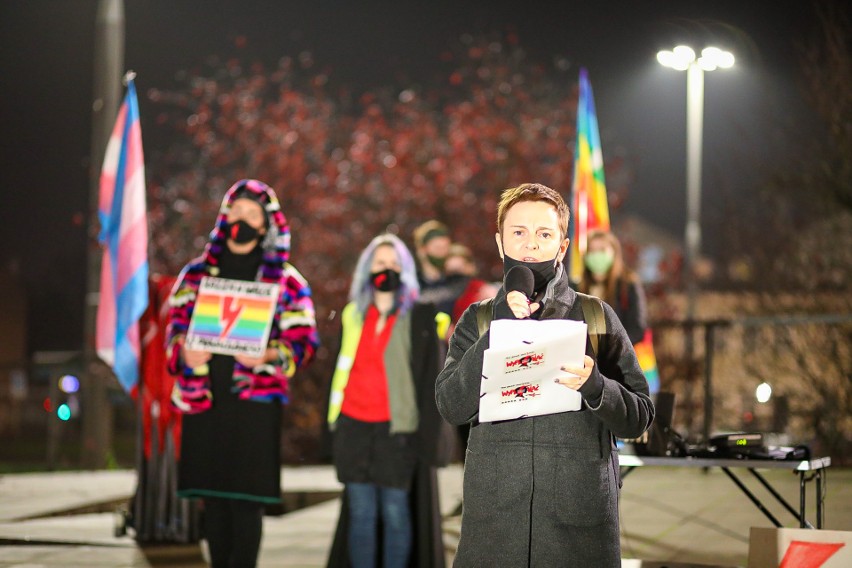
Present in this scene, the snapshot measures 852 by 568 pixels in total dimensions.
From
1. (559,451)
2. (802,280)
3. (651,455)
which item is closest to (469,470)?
(559,451)

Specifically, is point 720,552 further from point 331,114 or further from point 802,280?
point 331,114

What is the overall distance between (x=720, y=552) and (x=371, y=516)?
7.44ft

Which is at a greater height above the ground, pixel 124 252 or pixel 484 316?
pixel 124 252

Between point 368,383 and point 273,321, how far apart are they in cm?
59

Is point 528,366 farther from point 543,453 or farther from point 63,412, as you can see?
point 63,412

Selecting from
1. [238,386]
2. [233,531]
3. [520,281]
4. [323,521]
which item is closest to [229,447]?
[238,386]

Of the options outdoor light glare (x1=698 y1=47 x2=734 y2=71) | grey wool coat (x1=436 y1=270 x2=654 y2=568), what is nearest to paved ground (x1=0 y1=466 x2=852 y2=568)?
grey wool coat (x1=436 y1=270 x2=654 y2=568)

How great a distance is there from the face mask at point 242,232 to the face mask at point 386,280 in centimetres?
68

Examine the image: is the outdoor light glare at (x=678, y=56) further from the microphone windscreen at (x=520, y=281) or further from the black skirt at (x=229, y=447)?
the microphone windscreen at (x=520, y=281)

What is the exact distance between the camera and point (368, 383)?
643 cm

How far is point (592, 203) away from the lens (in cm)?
935

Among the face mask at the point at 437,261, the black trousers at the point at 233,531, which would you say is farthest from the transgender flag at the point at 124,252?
the face mask at the point at 437,261

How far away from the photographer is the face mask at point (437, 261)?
889 cm

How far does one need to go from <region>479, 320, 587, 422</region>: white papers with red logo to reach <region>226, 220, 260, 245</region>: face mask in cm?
295
